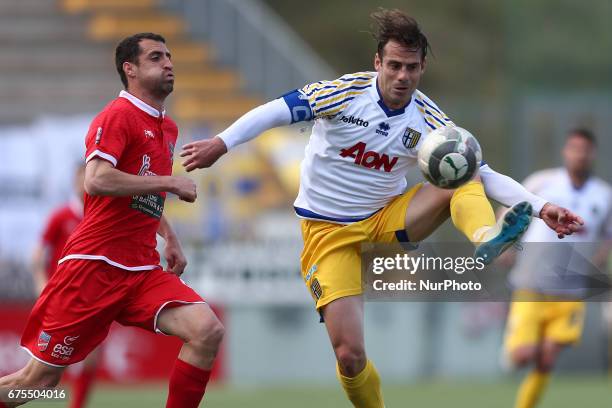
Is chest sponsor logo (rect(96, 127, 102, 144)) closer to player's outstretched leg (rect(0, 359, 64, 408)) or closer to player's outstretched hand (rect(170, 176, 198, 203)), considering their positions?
player's outstretched hand (rect(170, 176, 198, 203))

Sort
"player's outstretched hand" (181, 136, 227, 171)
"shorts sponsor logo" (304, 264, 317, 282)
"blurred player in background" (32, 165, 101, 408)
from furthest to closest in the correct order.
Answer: "blurred player in background" (32, 165, 101, 408) → "shorts sponsor logo" (304, 264, 317, 282) → "player's outstretched hand" (181, 136, 227, 171)

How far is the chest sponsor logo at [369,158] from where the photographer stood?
24.9 ft

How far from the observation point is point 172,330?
23.6 ft

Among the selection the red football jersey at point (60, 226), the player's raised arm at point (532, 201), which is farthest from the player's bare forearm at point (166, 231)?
the red football jersey at point (60, 226)

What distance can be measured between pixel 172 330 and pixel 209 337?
234mm

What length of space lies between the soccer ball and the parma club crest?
0.38m

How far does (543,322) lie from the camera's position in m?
11.1

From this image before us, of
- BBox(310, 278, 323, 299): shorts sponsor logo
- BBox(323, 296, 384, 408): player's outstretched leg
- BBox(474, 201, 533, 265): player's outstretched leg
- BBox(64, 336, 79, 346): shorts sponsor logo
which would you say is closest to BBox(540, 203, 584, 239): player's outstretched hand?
BBox(474, 201, 533, 265): player's outstretched leg

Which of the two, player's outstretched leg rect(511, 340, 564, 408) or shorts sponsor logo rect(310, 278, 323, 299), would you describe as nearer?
shorts sponsor logo rect(310, 278, 323, 299)

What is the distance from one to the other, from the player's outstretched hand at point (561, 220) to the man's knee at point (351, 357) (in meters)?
1.36

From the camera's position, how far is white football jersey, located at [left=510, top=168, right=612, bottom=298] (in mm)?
10953

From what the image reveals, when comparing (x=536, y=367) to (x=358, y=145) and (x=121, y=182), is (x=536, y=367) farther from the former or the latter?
(x=121, y=182)

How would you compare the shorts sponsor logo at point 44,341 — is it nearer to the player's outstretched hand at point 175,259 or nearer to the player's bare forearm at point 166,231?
the player's outstretched hand at point 175,259

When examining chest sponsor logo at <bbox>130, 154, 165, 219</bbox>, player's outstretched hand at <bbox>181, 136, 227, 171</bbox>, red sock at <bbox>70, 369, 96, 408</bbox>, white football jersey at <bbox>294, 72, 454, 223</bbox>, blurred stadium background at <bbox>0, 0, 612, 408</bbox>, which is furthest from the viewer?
blurred stadium background at <bbox>0, 0, 612, 408</bbox>
